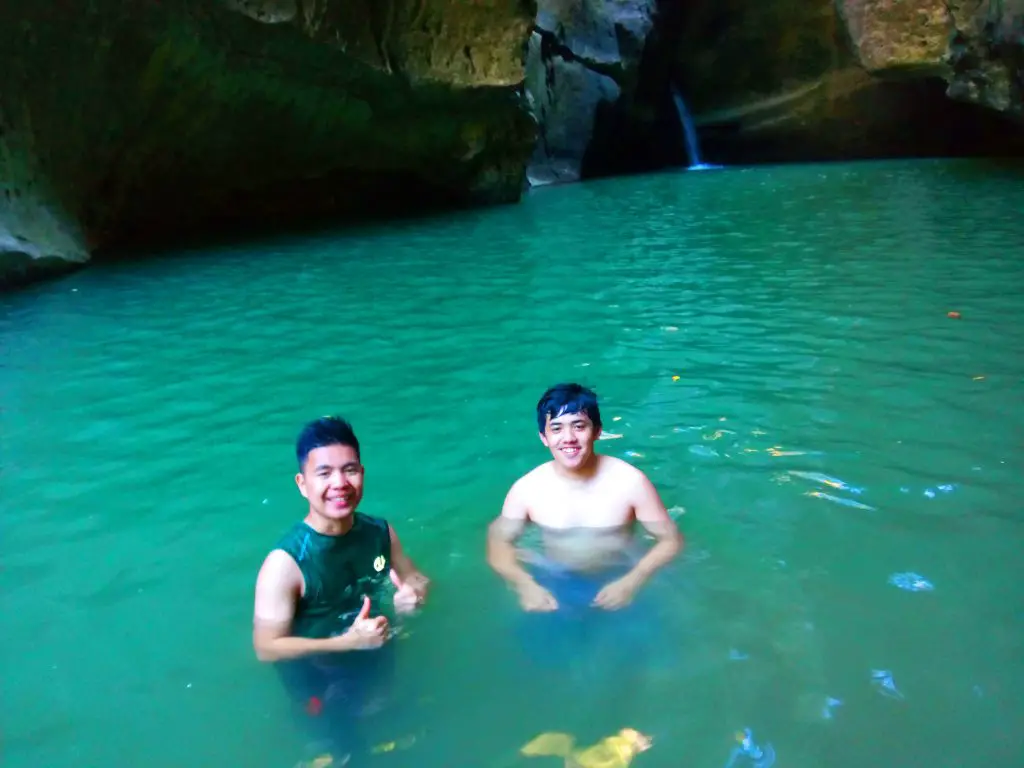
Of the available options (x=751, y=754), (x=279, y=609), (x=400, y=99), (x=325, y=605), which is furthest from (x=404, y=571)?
(x=400, y=99)

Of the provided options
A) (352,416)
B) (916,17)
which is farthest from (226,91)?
(916,17)

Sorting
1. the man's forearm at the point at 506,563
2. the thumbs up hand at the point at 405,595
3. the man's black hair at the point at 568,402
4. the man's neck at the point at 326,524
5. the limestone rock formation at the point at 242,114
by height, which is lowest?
the man's forearm at the point at 506,563

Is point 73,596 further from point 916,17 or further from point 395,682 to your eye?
point 916,17

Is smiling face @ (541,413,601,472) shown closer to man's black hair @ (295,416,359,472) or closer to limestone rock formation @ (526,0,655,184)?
man's black hair @ (295,416,359,472)

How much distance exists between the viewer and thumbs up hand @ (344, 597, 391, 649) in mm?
2475

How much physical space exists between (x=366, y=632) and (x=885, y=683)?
1.51 m

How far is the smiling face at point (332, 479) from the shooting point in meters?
2.61

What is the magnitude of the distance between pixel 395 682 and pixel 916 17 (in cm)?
2167

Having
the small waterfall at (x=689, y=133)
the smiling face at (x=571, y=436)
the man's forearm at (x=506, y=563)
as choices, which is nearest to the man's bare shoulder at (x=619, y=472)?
the smiling face at (x=571, y=436)

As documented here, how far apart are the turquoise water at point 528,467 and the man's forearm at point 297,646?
157 millimetres

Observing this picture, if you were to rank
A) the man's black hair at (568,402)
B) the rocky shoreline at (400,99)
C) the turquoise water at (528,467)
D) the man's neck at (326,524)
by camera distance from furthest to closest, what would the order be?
the rocky shoreline at (400,99), the man's black hair at (568,402), the man's neck at (326,524), the turquoise water at (528,467)

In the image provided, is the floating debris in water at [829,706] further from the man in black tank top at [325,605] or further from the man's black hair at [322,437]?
the man's black hair at [322,437]

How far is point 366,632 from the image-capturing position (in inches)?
97.4

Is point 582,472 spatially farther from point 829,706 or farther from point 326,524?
point 829,706
